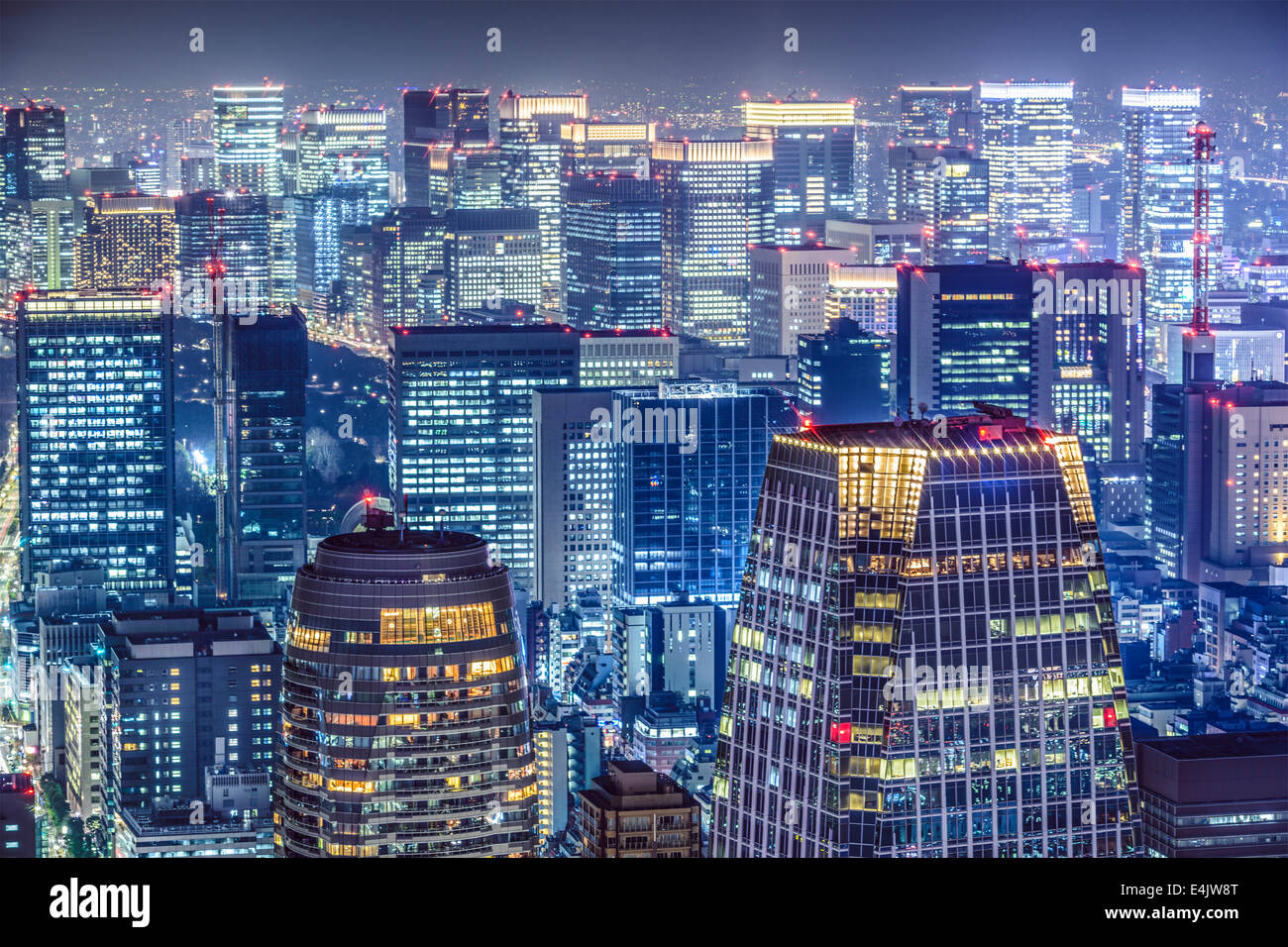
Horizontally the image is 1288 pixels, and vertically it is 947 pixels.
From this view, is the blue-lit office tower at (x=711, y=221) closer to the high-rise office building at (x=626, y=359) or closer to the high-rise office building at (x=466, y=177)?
the high-rise office building at (x=466, y=177)

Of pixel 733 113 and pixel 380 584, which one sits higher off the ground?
pixel 733 113

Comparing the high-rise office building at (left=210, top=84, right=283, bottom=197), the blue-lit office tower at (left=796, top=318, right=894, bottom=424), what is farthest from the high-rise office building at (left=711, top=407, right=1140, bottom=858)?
the blue-lit office tower at (left=796, top=318, right=894, bottom=424)

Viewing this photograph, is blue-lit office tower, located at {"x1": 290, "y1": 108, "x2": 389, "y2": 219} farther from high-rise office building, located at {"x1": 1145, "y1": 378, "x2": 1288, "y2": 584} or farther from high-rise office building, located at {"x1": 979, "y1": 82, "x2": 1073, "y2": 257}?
high-rise office building, located at {"x1": 1145, "y1": 378, "x2": 1288, "y2": 584}

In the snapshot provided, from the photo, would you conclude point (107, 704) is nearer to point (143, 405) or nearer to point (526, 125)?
point (143, 405)

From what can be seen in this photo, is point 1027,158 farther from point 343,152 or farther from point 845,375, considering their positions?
point 343,152

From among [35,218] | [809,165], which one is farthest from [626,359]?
[809,165]
